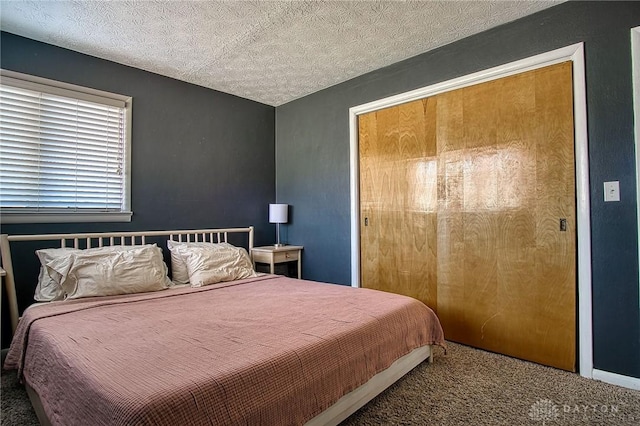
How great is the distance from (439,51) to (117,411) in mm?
3094

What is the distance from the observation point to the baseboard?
192 cm

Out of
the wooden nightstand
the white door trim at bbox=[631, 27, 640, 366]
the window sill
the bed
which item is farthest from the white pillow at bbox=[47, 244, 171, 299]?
the white door trim at bbox=[631, 27, 640, 366]

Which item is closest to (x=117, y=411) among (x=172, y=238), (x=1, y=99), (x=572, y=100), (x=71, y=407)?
(x=71, y=407)

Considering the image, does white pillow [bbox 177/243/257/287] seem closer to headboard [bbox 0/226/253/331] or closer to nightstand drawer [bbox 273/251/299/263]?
headboard [bbox 0/226/253/331]

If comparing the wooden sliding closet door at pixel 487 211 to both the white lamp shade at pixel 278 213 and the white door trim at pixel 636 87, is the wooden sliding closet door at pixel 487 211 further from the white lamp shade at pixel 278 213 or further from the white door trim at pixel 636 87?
the white lamp shade at pixel 278 213

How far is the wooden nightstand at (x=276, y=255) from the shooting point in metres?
3.52

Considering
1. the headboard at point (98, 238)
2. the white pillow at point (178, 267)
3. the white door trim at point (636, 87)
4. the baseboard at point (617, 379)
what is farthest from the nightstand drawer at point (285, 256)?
the white door trim at point (636, 87)

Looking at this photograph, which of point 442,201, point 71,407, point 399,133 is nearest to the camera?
point 71,407

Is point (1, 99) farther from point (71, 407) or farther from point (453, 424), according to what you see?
point (453, 424)

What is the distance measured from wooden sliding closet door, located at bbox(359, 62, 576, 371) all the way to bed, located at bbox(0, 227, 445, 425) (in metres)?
0.65

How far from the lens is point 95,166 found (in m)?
2.84

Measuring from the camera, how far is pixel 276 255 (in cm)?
359

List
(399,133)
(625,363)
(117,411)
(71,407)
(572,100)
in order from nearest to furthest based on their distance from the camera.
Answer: (117,411), (71,407), (625,363), (572,100), (399,133)

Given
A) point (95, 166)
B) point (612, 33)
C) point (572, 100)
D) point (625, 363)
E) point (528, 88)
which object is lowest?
point (625, 363)
